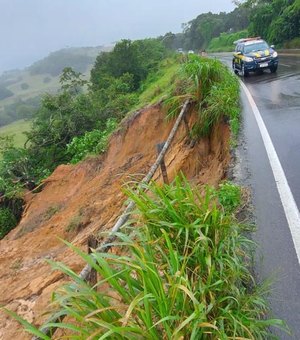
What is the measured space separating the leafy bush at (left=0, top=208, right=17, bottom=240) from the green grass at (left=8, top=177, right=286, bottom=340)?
477 inches

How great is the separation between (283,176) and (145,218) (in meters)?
2.97

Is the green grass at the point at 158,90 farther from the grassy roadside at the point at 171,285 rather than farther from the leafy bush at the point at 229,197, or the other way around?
the grassy roadside at the point at 171,285

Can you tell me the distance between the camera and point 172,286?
8.02ft

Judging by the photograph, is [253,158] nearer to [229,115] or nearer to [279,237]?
[229,115]

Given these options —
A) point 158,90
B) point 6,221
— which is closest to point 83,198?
point 158,90

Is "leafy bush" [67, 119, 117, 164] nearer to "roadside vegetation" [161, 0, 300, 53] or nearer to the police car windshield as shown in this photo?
the police car windshield

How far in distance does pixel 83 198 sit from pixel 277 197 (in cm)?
686

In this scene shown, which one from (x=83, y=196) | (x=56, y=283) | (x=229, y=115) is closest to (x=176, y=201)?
(x=56, y=283)

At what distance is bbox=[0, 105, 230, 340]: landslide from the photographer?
20.1 ft

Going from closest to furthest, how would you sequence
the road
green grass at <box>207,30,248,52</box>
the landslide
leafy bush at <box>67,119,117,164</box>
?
1. the road
2. the landslide
3. leafy bush at <box>67,119,117,164</box>
4. green grass at <box>207,30,248,52</box>

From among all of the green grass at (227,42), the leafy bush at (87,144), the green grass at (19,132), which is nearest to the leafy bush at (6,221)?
the leafy bush at (87,144)

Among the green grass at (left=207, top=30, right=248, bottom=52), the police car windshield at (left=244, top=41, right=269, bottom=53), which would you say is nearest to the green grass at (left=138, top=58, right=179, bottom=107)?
the police car windshield at (left=244, top=41, right=269, bottom=53)

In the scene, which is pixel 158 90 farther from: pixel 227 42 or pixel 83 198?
pixel 227 42

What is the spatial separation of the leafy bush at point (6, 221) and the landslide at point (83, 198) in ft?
3.13
